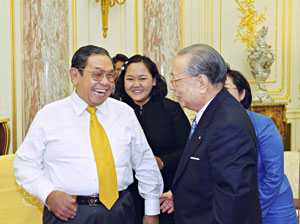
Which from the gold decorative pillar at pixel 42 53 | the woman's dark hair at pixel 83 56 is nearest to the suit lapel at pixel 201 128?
the woman's dark hair at pixel 83 56

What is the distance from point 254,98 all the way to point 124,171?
5079 mm

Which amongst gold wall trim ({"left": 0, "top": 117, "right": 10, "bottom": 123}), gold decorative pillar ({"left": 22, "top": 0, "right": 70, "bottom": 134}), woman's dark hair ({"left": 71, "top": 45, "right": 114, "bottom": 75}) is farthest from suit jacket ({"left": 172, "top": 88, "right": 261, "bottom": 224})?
gold wall trim ({"left": 0, "top": 117, "right": 10, "bottom": 123})

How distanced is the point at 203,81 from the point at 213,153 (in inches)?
13.3

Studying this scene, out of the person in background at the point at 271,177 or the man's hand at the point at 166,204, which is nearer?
the person in background at the point at 271,177

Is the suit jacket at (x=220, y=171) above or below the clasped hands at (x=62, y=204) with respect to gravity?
above

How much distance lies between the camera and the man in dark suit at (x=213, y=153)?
159 centimetres

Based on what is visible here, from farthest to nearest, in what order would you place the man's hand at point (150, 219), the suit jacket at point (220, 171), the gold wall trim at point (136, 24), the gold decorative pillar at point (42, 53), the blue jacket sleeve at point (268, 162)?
1. the gold wall trim at point (136, 24)
2. the gold decorative pillar at point (42, 53)
3. the man's hand at point (150, 219)
4. the blue jacket sleeve at point (268, 162)
5. the suit jacket at point (220, 171)

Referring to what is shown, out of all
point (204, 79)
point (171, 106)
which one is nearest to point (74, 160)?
point (204, 79)

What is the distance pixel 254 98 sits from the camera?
6918mm

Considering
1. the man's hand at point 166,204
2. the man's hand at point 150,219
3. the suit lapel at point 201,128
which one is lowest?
the man's hand at point 150,219

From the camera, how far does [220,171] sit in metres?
1.60

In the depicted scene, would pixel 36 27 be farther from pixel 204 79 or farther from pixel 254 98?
pixel 254 98

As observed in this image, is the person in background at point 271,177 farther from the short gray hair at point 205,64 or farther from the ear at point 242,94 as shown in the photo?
the short gray hair at point 205,64

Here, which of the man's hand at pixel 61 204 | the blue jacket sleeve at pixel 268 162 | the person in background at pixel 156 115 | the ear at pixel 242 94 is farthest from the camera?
the person in background at pixel 156 115
